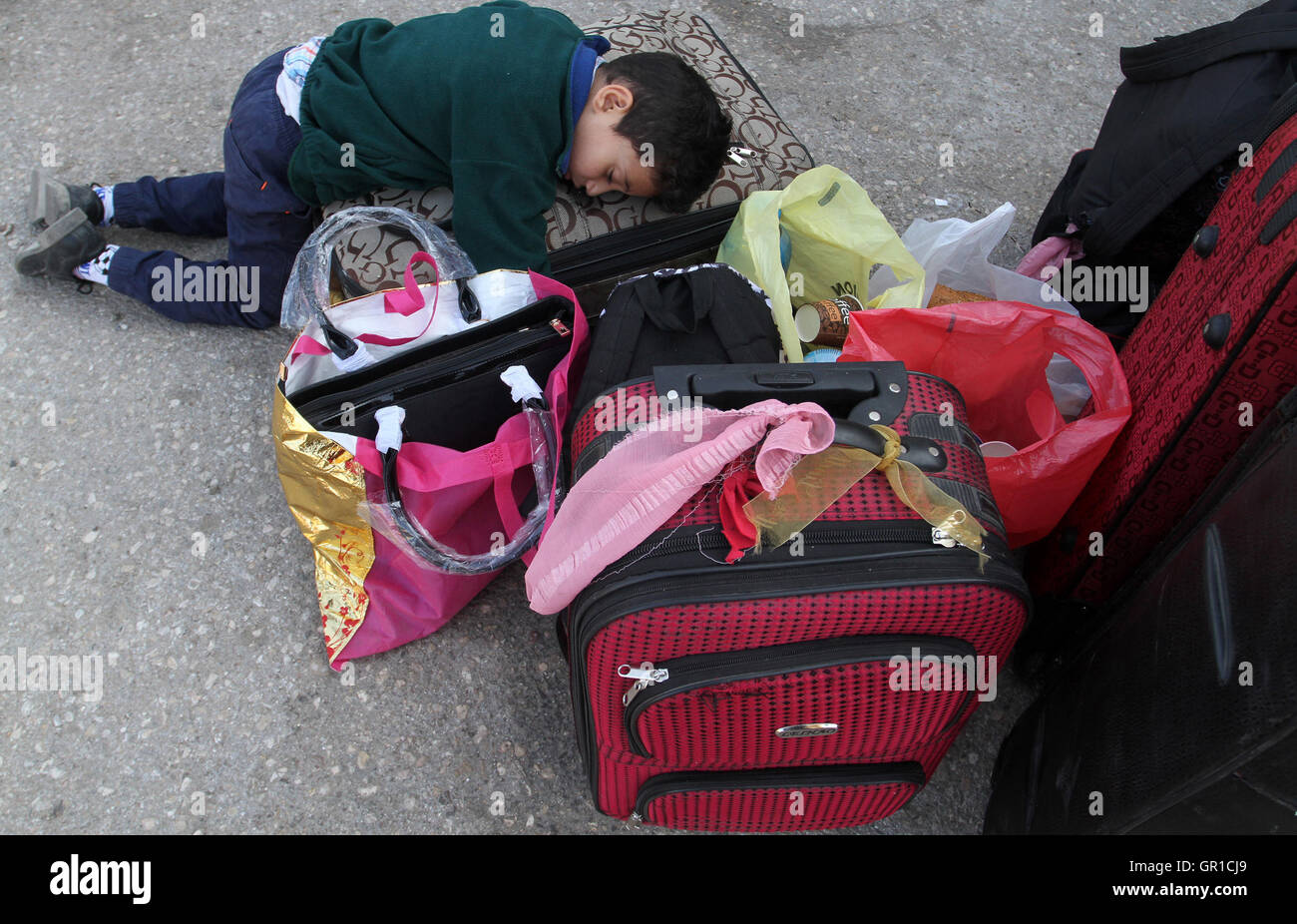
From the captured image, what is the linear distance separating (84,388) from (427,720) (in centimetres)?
101

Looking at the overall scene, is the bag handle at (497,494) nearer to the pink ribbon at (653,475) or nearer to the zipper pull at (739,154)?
the pink ribbon at (653,475)

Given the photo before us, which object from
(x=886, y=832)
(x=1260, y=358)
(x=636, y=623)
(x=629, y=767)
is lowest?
(x=886, y=832)

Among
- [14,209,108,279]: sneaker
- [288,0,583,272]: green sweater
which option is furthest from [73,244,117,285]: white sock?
[288,0,583,272]: green sweater

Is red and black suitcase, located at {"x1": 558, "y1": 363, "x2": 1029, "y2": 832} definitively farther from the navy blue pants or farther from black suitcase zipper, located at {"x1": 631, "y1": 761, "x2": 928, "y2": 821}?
the navy blue pants

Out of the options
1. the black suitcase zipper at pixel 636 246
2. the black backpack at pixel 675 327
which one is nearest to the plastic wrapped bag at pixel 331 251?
the black suitcase zipper at pixel 636 246

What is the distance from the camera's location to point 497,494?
1.43m

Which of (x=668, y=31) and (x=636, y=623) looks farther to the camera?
(x=668, y=31)

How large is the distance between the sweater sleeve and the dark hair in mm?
194

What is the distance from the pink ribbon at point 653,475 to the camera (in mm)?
1099

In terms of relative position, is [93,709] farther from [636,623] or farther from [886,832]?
[886,832]

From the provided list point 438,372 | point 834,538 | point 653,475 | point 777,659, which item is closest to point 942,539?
point 834,538

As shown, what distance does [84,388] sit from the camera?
1819 millimetres

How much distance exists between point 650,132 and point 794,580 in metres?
0.87
